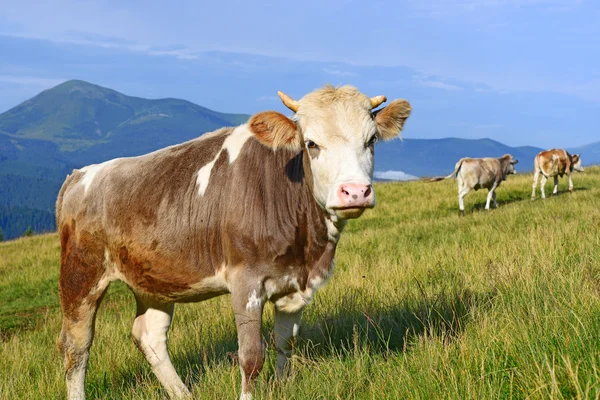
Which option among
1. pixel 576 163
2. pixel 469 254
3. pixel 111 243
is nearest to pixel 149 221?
pixel 111 243

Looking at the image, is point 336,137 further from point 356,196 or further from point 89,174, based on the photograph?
point 89,174

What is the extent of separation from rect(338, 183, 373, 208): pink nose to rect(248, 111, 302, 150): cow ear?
0.89m

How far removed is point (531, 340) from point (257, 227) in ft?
7.18

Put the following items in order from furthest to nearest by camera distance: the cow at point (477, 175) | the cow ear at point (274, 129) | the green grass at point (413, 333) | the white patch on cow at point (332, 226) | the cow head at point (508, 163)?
the cow head at point (508, 163), the cow at point (477, 175), the white patch on cow at point (332, 226), the cow ear at point (274, 129), the green grass at point (413, 333)

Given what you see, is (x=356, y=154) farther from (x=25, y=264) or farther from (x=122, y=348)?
(x=25, y=264)

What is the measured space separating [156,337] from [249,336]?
1826mm

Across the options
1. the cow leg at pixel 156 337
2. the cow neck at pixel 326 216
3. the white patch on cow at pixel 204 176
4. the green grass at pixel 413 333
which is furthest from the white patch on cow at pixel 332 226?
the cow leg at pixel 156 337

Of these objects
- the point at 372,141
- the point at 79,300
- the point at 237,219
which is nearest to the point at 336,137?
the point at 372,141

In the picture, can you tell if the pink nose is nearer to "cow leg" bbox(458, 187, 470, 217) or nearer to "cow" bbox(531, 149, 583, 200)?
"cow leg" bbox(458, 187, 470, 217)

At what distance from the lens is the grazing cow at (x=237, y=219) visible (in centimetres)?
446

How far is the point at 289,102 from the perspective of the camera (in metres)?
4.84

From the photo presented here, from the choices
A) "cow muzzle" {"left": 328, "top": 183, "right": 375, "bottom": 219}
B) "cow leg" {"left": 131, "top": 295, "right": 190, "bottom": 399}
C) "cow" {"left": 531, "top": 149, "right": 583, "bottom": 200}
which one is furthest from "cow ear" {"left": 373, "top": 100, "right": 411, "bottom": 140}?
"cow" {"left": 531, "top": 149, "right": 583, "bottom": 200}

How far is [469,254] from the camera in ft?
28.5

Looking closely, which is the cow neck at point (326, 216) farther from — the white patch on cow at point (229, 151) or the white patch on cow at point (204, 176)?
the white patch on cow at point (204, 176)
